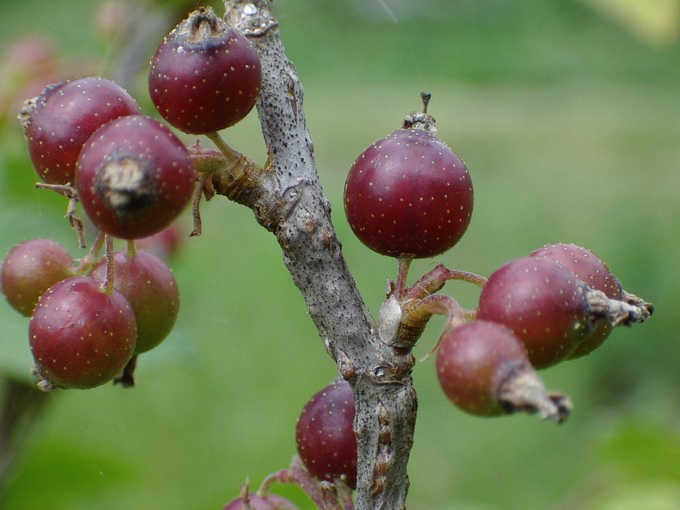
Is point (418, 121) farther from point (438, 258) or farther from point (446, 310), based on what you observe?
point (438, 258)

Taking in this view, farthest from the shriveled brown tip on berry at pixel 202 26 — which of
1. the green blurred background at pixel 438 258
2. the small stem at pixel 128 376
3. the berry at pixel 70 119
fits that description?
the green blurred background at pixel 438 258

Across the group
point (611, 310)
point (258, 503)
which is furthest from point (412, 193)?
point (258, 503)

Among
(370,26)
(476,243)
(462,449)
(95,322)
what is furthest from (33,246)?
(370,26)

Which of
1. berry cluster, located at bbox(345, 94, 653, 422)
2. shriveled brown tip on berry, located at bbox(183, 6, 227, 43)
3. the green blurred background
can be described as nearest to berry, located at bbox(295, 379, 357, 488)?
berry cluster, located at bbox(345, 94, 653, 422)

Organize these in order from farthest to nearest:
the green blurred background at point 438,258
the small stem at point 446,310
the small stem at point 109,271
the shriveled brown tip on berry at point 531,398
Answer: the green blurred background at point 438,258
the small stem at point 109,271
the small stem at point 446,310
the shriveled brown tip on berry at point 531,398

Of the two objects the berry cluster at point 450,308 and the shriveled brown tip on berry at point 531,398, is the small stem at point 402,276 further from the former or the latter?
the shriveled brown tip on berry at point 531,398

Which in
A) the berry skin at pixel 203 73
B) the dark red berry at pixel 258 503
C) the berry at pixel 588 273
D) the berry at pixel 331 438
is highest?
the berry skin at pixel 203 73

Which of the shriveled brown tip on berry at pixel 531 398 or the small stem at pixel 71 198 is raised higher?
the small stem at pixel 71 198

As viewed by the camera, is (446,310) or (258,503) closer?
(446,310)
